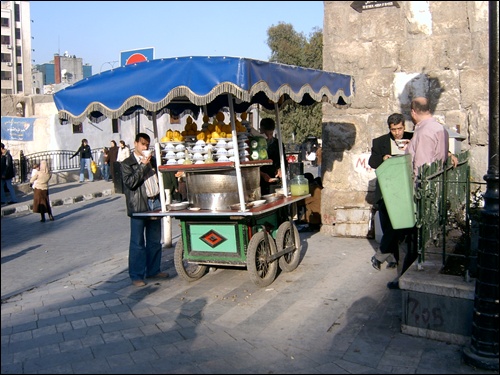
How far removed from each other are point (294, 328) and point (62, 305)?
259 cm

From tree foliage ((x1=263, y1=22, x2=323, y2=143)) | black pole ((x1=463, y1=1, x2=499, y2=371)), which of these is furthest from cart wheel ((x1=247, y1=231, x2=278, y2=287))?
tree foliage ((x1=263, y1=22, x2=323, y2=143))

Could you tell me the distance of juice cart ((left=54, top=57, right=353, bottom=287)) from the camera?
559 cm

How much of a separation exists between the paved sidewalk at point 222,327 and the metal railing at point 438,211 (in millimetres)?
746

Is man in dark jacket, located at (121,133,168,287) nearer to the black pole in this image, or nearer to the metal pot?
the metal pot

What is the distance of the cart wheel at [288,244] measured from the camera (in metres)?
7.01

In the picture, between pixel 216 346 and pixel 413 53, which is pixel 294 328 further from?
pixel 413 53

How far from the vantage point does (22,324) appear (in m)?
5.45

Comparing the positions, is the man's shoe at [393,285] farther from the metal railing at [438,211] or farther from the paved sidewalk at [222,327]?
the metal railing at [438,211]

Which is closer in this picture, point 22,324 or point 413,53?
point 22,324

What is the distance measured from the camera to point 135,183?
257 inches

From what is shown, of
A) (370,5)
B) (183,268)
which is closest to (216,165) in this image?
(183,268)

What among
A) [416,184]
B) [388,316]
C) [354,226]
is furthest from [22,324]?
[354,226]

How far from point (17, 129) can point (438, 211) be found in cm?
2371

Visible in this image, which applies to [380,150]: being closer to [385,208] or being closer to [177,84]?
[385,208]
